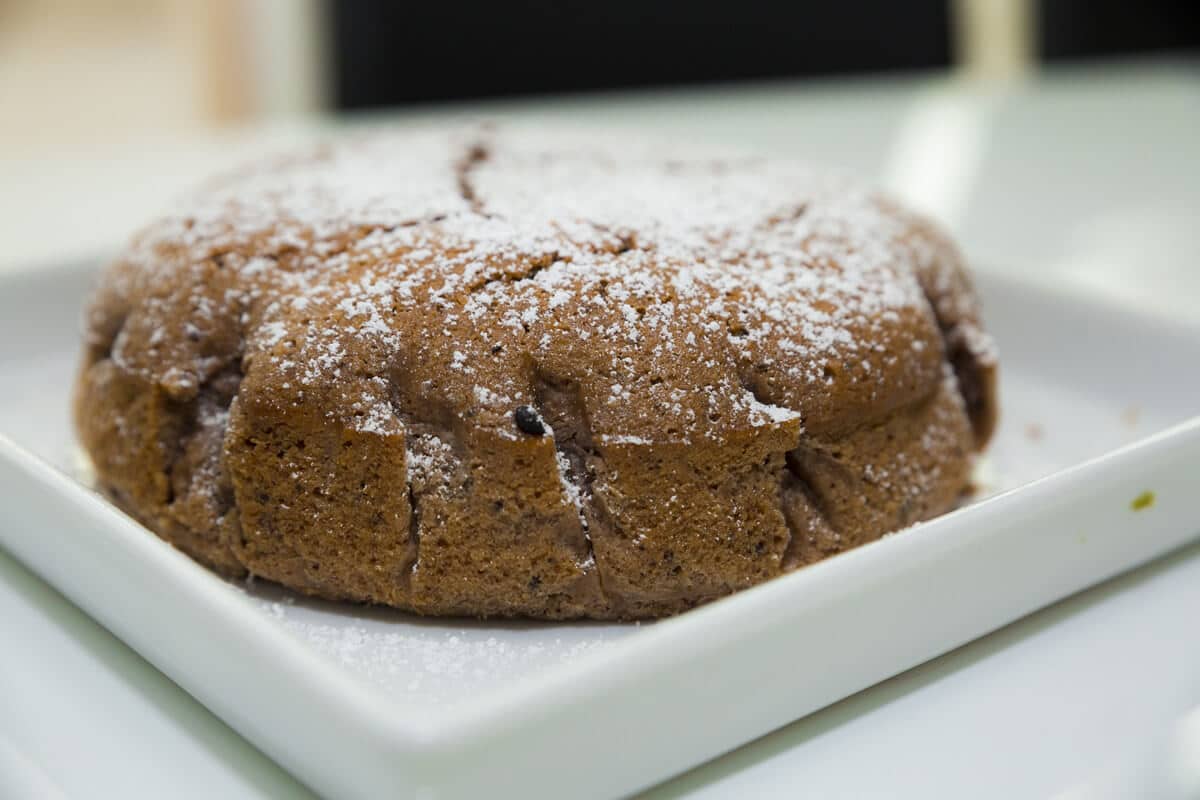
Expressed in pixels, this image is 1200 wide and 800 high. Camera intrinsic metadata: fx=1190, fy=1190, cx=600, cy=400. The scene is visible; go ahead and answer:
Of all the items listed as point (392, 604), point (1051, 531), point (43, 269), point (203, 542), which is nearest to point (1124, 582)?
point (1051, 531)

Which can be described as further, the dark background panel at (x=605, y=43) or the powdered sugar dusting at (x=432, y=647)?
the dark background panel at (x=605, y=43)

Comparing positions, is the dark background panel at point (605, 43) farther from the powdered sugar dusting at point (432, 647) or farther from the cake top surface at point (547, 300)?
the powdered sugar dusting at point (432, 647)

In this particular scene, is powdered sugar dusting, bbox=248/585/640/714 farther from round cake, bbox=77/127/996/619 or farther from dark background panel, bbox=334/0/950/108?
dark background panel, bbox=334/0/950/108

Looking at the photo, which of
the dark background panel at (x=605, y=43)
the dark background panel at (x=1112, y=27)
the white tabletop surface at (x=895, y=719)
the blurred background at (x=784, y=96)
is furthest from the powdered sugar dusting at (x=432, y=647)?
the dark background panel at (x=1112, y=27)

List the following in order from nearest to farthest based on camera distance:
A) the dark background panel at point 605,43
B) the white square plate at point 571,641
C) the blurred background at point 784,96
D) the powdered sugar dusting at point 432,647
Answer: the white square plate at point 571,641 < the powdered sugar dusting at point 432,647 < the blurred background at point 784,96 < the dark background panel at point 605,43

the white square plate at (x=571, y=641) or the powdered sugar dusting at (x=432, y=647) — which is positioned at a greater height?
the white square plate at (x=571, y=641)

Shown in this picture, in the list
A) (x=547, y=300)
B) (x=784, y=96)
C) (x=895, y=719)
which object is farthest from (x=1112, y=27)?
(x=895, y=719)

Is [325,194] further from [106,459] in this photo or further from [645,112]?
[645,112]

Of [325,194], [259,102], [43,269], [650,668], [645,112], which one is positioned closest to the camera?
[650,668]

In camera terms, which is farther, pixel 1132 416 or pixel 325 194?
pixel 1132 416
